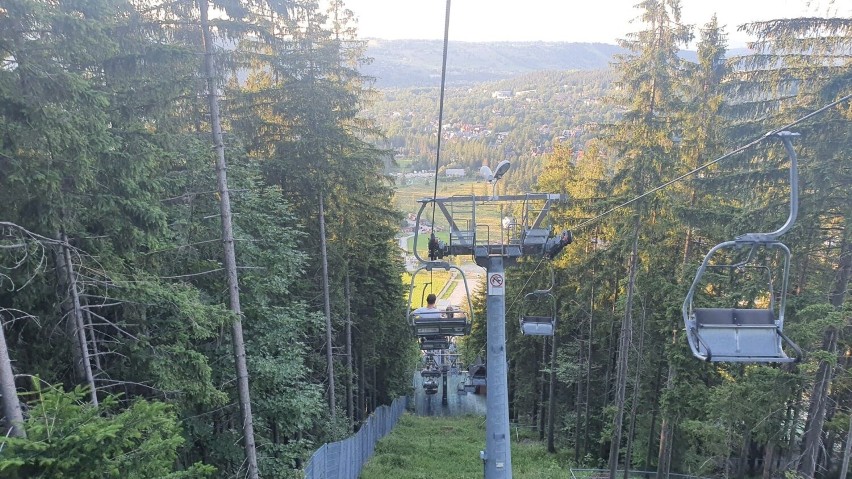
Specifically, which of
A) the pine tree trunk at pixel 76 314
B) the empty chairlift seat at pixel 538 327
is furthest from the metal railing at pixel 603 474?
→ the pine tree trunk at pixel 76 314

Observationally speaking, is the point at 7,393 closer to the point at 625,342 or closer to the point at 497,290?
the point at 497,290

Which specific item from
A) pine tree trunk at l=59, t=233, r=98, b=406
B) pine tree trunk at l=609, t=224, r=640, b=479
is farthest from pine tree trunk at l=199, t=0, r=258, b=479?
pine tree trunk at l=609, t=224, r=640, b=479

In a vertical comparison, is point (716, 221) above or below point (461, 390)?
above

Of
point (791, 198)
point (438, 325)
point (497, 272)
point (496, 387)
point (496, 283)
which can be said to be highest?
point (791, 198)

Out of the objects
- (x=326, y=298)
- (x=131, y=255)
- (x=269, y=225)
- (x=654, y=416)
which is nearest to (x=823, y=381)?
(x=654, y=416)

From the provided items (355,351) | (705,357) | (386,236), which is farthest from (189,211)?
(355,351)

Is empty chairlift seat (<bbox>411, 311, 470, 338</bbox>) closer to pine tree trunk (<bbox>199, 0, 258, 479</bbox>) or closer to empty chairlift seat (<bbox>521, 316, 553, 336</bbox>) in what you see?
empty chairlift seat (<bbox>521, 316, 553, 336</bbox>)

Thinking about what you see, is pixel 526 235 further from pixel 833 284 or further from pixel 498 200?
pixel 833 284
